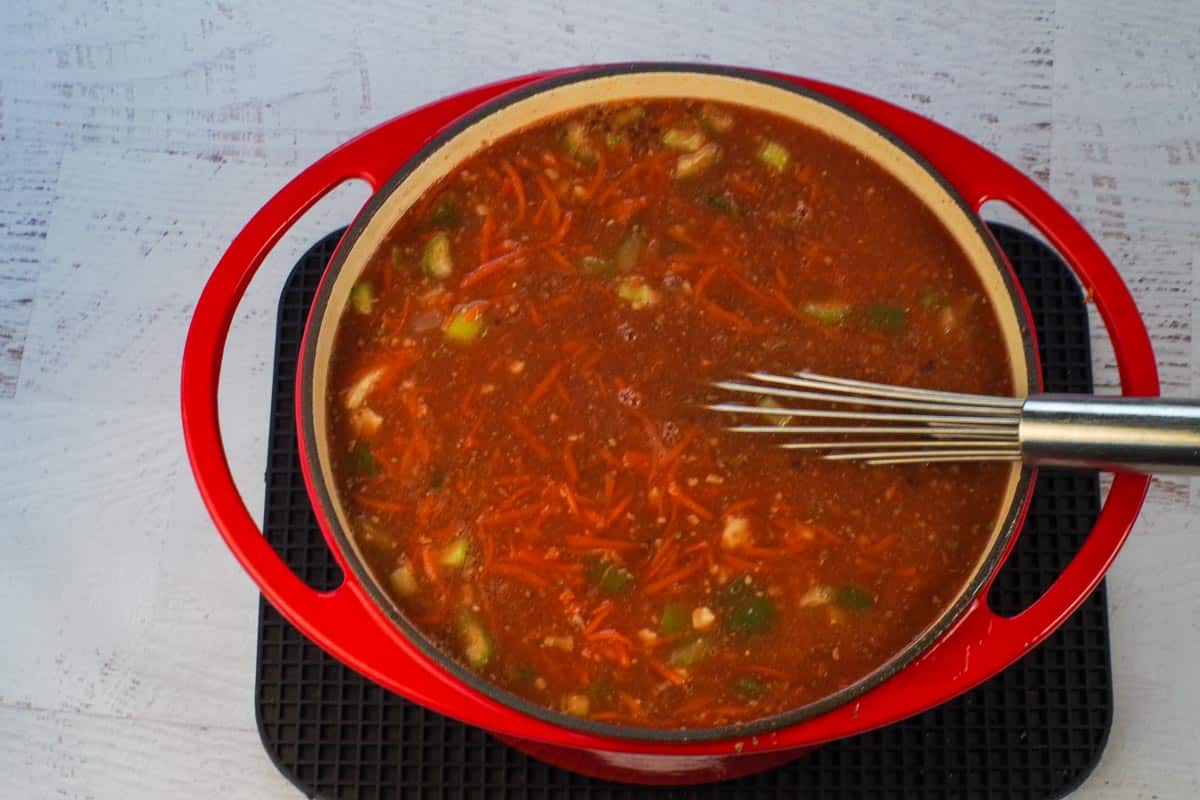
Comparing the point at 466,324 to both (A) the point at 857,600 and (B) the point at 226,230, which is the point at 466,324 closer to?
(A) the point at 857,600

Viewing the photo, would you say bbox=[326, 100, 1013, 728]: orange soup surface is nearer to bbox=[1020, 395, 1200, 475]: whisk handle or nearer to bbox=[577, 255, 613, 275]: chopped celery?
bbox=[577, 255, 613, 275]: chopped celery

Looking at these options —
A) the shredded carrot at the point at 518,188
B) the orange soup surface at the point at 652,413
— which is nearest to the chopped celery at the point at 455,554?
the orange soup surface at the point at 652,413

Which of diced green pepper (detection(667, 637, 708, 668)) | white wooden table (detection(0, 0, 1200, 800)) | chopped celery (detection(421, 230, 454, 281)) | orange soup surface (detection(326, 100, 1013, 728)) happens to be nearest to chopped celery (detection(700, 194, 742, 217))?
orange soup surface (detection(326, 100, 1013, 728))

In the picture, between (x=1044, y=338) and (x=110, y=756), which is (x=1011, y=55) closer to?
(x=1044, y=338)

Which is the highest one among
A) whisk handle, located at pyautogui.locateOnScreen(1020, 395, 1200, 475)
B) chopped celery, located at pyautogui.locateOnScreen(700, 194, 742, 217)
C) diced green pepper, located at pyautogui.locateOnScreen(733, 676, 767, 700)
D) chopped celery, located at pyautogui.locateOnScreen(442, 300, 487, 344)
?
chopped celery, located at pyautogui.locateOnScreen(700, 194, 742, 217)

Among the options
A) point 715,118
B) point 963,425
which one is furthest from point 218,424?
point 963,425

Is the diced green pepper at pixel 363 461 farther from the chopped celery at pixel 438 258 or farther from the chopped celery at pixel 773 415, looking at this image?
the chopped celery at pixel 773 415

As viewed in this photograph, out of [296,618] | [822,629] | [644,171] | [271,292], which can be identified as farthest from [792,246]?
[271,292]
